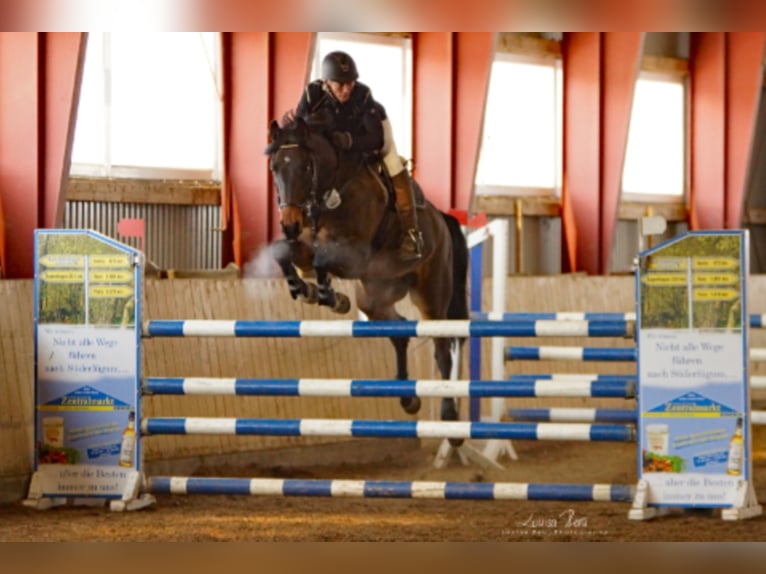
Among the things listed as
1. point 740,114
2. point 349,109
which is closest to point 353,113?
point 349,109

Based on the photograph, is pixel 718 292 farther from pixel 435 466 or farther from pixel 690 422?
pixel 435 466

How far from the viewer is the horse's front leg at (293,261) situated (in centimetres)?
417

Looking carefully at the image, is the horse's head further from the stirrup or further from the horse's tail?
the horse's tail

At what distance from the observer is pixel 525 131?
6.36 meters

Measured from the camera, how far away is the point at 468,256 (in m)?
5.20

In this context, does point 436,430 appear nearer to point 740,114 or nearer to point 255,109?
point 255,109

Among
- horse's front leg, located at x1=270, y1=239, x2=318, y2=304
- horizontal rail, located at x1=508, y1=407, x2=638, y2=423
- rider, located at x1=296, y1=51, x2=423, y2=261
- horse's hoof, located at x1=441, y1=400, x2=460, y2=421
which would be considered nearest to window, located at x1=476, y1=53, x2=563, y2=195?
horizontal rail, located at x1=508, y1=407, x2=638, y2=423

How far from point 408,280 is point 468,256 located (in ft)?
1.64

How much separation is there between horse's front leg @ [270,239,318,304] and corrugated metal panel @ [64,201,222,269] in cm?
67

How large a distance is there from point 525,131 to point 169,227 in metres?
2.08

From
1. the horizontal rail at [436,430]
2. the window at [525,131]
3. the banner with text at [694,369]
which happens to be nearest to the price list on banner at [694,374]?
the banner with text at [694,369]

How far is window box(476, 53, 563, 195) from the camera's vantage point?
6.27m

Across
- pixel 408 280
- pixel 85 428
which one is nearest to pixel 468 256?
pixel 408 280

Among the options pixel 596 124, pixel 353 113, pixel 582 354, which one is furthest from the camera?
pixel 596 124
